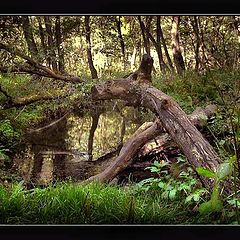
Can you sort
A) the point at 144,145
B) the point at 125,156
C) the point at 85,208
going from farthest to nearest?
the point at 144,145
the point at 125,156
the point at 85,208

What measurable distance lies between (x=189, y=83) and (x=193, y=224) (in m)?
0.54

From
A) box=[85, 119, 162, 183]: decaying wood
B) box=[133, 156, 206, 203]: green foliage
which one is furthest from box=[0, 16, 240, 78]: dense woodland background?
box=[133, 156, 206, 203]: green foliage

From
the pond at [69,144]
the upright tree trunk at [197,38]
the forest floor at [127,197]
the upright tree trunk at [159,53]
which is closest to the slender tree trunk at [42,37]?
the forest floor at [127,197]

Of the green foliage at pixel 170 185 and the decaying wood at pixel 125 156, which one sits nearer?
the green foliage at pixel 170 185

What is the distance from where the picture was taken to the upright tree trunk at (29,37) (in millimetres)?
1655

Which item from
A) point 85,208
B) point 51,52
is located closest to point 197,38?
point 51,52

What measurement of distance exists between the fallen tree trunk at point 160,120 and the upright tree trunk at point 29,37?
0.28m

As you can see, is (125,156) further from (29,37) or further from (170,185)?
(29,37)

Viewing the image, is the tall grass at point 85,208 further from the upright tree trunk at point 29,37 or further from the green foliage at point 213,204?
the upright tree trunk at point 29,37

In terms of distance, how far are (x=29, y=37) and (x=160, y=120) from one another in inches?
27.0

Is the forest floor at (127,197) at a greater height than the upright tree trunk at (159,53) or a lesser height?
lesser

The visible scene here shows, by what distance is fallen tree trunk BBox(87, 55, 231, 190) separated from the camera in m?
1.74

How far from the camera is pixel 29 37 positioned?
5.67 ft

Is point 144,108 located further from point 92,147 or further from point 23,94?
point 23,94
